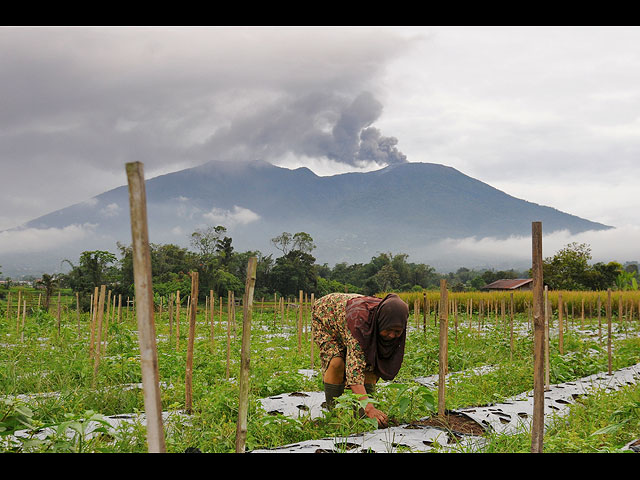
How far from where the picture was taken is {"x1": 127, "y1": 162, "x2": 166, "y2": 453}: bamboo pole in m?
1.13

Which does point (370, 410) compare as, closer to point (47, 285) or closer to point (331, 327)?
point (331, 327)

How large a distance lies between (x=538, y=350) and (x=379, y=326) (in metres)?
1.01

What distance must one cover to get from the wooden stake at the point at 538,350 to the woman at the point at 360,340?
84 centimetres

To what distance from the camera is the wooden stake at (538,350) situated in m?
2.20

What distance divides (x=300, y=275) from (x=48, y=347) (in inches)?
896

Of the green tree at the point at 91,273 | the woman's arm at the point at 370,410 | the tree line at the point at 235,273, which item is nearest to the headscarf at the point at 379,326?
the woman's arm at the point at 370,410

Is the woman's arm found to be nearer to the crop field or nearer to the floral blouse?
the crop field

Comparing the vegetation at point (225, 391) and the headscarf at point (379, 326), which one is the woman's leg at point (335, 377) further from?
the headscarf at point (379, 326)

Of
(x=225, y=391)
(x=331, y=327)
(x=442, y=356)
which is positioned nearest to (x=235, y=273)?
(x=225, y=391)

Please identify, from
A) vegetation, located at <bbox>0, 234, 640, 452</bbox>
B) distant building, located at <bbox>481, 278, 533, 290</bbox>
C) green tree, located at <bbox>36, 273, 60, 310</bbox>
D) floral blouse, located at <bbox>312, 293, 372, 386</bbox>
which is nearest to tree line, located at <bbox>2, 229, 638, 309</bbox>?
green tree, located at <bbox>36, 273, 60, 310</bbox>

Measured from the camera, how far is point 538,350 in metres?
2.26

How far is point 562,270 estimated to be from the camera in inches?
1094

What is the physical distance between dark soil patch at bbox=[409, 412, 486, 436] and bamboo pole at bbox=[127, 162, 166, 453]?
7.83ft
